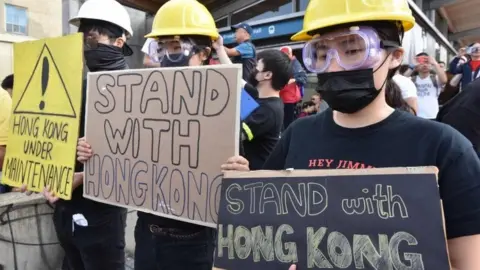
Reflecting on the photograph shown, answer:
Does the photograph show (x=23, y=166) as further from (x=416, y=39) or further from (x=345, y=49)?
(x=416, y=39)

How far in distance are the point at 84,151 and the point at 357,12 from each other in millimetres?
1634

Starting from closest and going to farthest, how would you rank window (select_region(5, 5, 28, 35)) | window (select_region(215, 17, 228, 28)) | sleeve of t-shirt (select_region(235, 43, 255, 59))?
1. sleeve of t-shirt (select_region(235, 43, 255, 59))
2. window (select_region(215, 17, 228, 28))
3. window (select_region(5, 5, 28, 35))

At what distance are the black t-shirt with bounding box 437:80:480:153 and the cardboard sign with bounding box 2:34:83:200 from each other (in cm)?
245

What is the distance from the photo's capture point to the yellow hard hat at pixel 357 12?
1.46 m

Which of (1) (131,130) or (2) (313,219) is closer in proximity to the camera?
(2) (313,219)

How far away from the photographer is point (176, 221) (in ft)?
7.30

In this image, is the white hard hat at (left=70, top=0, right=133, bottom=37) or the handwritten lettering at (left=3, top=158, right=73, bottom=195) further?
the white hard hat at (left=70, top=0, right=133, bottom=37)

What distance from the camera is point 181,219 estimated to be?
207 centimetres

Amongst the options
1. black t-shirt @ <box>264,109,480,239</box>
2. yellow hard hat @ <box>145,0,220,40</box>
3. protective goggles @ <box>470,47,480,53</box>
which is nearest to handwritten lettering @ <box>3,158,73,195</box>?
yellow hard hat @ <box>145,0,220,40</box>

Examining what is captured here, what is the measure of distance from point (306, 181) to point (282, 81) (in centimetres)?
223

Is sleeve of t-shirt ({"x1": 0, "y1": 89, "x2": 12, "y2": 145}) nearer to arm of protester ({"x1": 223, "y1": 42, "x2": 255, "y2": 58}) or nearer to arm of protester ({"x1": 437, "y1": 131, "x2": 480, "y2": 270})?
A: arm of protester ({"x1": 437, "y1": 131, "x2": 480, "y2": 270})

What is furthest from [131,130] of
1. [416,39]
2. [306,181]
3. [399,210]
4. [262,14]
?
[262,14]

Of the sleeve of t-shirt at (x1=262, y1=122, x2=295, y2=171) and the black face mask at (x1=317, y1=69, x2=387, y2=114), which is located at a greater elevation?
the black face mask at (x1=317, y1=69, x2=387, y2=114)

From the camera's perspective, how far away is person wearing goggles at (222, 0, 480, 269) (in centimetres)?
130
